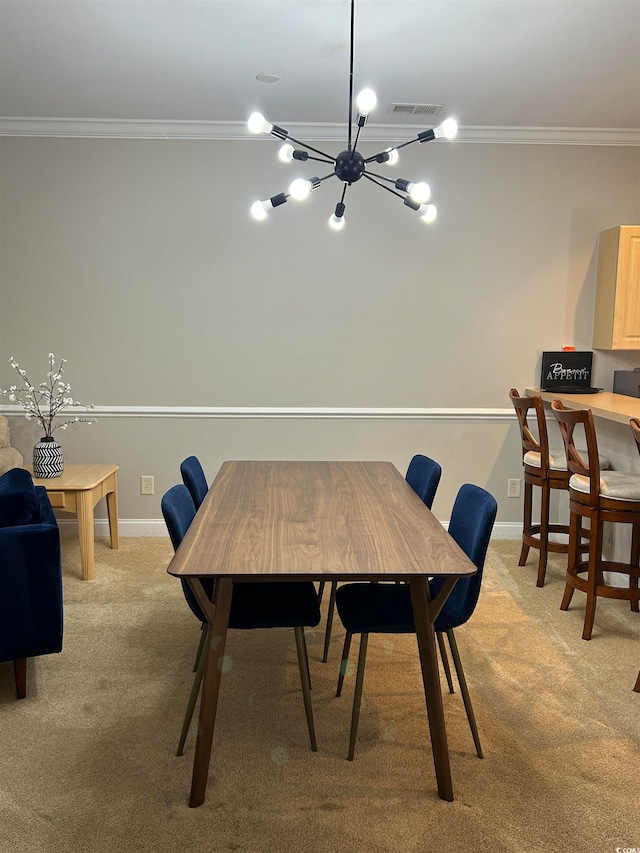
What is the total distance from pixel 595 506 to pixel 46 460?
3024mm

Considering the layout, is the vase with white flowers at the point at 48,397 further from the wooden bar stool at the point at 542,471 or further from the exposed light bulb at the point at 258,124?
the wooden bar stool at the point at 542,471

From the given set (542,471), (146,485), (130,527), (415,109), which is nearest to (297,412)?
(146,485)

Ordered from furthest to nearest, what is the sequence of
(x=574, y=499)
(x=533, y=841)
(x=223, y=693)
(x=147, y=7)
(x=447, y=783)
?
(x=574, y=499)
(x=147, y=7)
(x=223, y=693)
(x=447, y=783)
(x=533, y=841)

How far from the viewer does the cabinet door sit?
450 cm

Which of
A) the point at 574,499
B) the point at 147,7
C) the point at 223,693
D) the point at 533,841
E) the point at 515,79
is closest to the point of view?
the point at 533,841

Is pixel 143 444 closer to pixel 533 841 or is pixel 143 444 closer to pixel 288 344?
pixel 288 344

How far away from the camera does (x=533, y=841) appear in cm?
200

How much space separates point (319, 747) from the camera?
2451 mm

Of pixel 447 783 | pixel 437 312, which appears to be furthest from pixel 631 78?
pixel 447 783

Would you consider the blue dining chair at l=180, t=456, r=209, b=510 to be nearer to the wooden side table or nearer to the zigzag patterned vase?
the wooden side table

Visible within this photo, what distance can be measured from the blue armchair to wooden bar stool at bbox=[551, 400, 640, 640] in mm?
2317

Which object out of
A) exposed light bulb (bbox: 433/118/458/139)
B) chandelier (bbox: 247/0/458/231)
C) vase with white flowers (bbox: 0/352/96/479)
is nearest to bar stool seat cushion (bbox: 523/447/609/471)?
chandelier (bbox: 247/0/458/231)

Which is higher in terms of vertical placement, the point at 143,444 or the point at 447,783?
the point at 143,444

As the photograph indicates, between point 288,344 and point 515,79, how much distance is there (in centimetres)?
207
